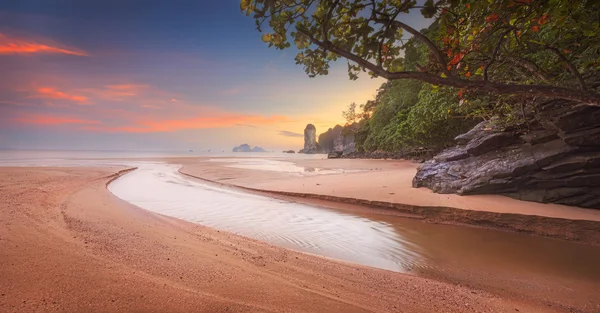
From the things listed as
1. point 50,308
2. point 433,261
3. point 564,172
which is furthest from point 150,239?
point 564,172

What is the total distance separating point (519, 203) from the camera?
656 centimetres

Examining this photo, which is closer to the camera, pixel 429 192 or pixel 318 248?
pixel 318 248

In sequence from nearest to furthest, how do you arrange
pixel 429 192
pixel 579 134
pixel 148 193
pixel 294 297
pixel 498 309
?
1. pixel 294 297
2. pixel 498 309
3. pixel 579 134
4. pixel 429 192
5. pixel 148 193

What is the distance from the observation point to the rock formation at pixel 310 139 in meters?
152

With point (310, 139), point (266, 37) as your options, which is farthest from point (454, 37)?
point (310, 139)

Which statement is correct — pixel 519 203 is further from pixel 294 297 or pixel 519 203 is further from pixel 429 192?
pixel 294 297

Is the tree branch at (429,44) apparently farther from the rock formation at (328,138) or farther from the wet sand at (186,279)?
the rock formation at (328,138)

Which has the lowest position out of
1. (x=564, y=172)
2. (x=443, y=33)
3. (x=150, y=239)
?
(x=150, y=239)

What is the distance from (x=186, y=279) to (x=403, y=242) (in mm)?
4433

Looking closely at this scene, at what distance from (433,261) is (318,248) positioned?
2.12 meters

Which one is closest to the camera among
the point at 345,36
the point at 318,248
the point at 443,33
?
the point at 345,36

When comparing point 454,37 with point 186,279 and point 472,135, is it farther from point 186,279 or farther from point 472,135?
point 472,135

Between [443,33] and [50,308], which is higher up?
[443,33]

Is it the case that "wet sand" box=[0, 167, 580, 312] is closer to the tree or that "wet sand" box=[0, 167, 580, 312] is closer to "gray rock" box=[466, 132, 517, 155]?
the tree
